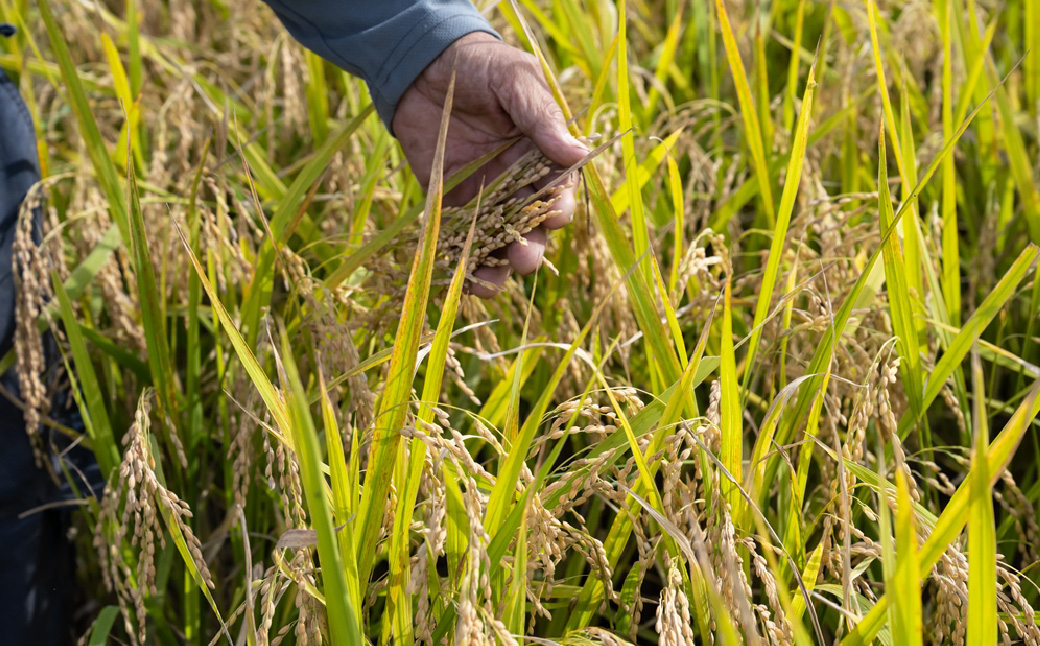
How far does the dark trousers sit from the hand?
58cm

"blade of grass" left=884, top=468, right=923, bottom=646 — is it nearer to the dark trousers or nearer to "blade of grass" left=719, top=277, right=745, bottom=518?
"blade of grass" left=719, top=277, right=745, bottom=518

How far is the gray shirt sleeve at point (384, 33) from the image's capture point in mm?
1233

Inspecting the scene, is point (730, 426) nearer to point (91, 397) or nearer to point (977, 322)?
point (977, 322)

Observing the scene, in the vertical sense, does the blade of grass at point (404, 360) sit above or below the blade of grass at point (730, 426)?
above

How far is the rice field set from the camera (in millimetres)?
800

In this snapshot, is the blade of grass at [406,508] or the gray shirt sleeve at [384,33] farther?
the gray shirt sleeve at [384,33]

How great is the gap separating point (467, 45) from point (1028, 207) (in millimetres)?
956

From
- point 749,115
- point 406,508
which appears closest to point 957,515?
point 406,508

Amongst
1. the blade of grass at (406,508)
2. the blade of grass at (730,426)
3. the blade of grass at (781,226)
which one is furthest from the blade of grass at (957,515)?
the blade of grass at (406,508)

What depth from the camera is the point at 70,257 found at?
1.56 meters

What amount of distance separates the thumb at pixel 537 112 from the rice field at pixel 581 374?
37 millimetres

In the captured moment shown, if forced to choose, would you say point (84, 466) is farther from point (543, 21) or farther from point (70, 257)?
point (543, 21)

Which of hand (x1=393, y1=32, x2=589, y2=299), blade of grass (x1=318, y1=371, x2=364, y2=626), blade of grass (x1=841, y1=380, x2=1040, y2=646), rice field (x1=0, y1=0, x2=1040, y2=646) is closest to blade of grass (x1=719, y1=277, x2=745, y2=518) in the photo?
rice field (x1=0, y1=0, x2=1040, y2=646)

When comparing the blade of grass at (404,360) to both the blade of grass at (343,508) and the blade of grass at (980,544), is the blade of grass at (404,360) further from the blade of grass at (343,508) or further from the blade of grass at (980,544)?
the blade of grass at (980,544)
